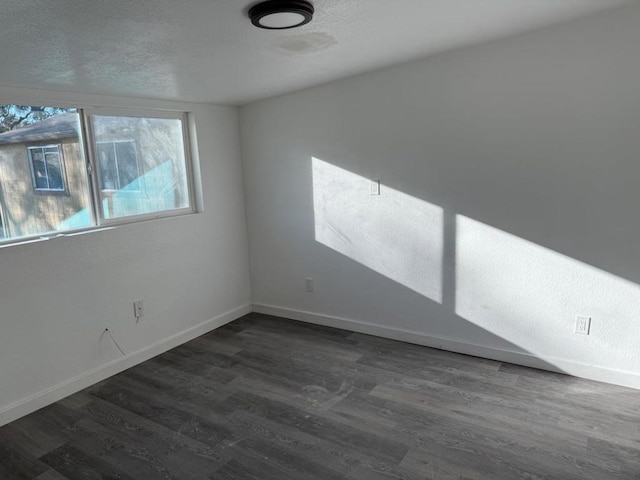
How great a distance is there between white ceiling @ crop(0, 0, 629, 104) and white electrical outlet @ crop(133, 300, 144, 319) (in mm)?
1555

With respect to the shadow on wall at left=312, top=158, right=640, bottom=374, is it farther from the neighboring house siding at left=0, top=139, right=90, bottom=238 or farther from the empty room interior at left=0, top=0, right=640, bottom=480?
the neighboring house siding at left=0, top=139, right=90, bottom=238

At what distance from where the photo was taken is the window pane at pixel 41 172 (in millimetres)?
2590

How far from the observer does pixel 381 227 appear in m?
3.38

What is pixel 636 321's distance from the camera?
8.29 feet

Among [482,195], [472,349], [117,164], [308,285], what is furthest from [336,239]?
[117,164]

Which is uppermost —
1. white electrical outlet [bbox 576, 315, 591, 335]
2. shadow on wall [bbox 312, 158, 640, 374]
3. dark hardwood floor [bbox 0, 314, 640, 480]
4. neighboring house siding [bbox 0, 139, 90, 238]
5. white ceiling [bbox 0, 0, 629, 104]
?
white ceiling [bbox 0, 0, 629, 104]

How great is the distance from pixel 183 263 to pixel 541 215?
9.10ft

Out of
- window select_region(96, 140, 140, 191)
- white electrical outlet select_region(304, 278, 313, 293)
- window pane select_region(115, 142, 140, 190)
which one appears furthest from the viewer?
white electrical outlet select_region(304, 278, 313, 293)

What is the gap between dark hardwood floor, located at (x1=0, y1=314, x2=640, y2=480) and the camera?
6.72 feet

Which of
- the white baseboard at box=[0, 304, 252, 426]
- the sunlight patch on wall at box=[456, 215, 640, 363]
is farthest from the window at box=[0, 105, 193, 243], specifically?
the sunlight patch on wall at box=[456, 215, 640, 363]

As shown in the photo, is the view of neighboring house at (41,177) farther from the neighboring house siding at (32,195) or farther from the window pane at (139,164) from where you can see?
the window pane at (139,164)

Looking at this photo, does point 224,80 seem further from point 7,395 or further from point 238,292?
point 7,395

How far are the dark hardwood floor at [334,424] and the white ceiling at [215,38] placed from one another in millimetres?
2013

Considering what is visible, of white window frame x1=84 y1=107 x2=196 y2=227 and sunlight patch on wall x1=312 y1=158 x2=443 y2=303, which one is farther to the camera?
sunlight patch on wall x1=312 y1=158 x2=443 y2=303
